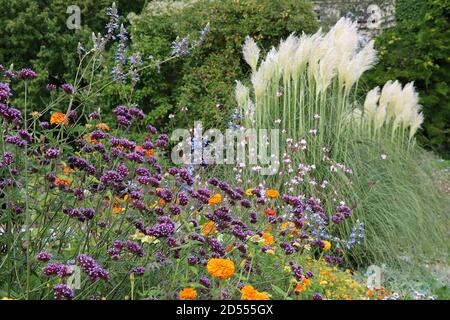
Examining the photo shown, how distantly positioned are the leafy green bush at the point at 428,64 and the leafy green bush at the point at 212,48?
10.0 feet

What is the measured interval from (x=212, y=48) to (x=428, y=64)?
436 centimetres

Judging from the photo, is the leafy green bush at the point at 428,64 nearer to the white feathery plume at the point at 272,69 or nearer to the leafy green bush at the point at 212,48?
the leafy green bush at the point at 212,48

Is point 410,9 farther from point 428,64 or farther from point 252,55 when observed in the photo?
point 252,55

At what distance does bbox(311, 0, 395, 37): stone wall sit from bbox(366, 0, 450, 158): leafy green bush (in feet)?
4.70

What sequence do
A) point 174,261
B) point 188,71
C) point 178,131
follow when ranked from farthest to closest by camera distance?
point 188,71 → point 178,131 → point 174,261

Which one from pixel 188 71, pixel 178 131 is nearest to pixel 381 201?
pixel 178 131

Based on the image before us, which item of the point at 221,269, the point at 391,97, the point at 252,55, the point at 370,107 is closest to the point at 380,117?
the point at 370,107

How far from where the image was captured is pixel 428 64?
11.1 metres

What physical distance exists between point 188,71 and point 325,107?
129 inches

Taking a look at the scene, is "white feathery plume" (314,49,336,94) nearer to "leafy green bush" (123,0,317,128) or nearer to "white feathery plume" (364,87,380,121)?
"white feathery plume" (364,87,380,121)

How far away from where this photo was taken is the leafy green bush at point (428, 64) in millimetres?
11062

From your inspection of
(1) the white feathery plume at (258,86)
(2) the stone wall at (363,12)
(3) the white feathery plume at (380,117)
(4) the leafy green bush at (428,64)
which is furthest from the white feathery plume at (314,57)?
(2) the stone wall at (363,12)
